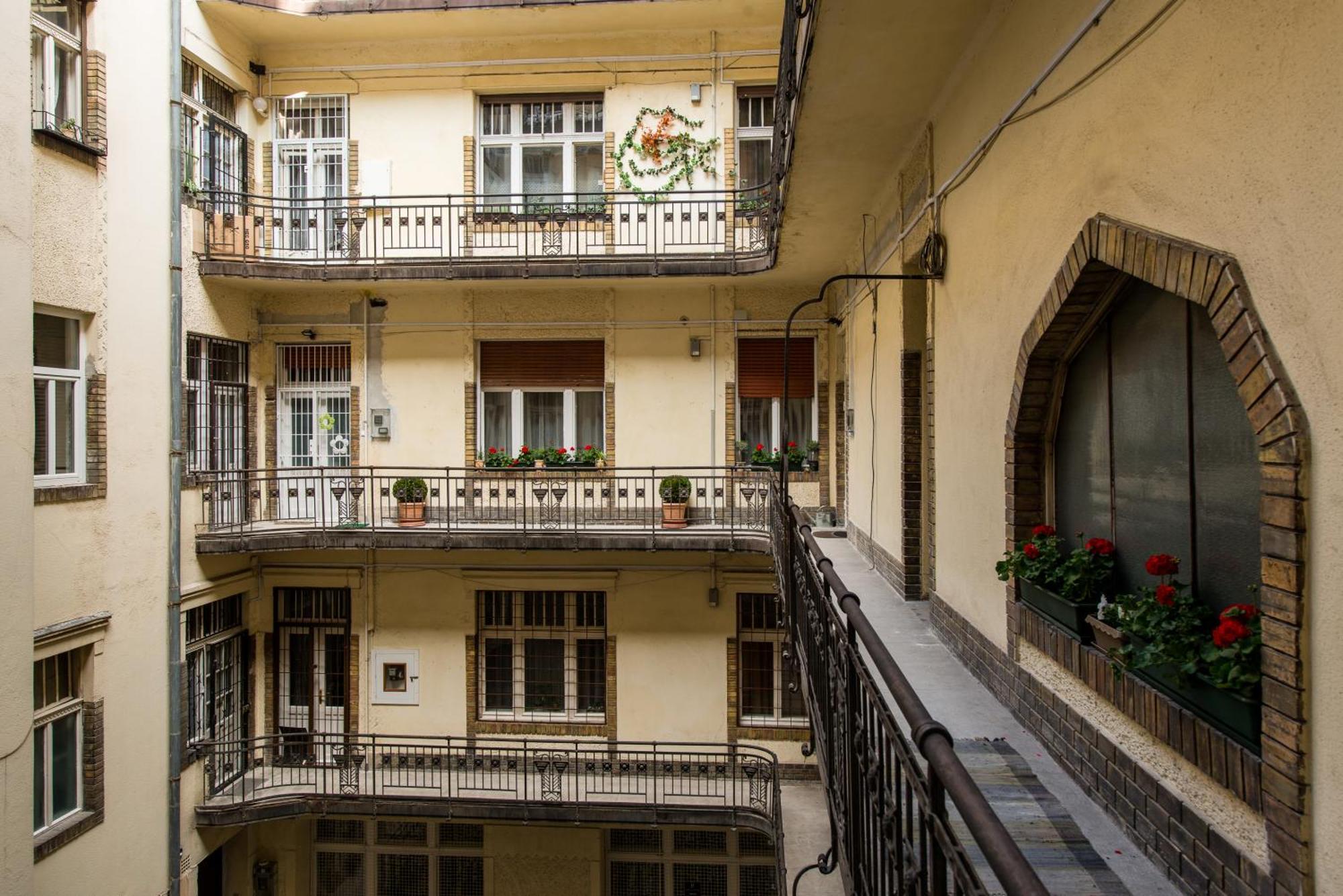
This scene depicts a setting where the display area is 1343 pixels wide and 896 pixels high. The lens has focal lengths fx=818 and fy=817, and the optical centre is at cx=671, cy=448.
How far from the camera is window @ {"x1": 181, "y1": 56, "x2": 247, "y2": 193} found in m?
10.1

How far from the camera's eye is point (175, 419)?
9.50 m

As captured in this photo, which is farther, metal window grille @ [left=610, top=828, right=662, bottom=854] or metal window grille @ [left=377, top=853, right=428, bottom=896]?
metal window grille @ [left=377, top=853, right=428, bottom=896]

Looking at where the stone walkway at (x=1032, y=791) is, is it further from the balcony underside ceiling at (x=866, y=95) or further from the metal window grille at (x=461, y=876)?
the metal window grille at (x=461, y=876)

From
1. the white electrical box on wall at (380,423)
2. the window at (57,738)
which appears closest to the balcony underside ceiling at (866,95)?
the white electrical box on wall at (380,423)

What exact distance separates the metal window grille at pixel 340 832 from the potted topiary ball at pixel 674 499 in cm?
612

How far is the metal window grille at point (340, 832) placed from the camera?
1134 centimetres

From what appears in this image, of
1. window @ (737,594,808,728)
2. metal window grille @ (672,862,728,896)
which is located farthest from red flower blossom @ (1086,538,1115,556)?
metal window grille @ (672,862,728,896)

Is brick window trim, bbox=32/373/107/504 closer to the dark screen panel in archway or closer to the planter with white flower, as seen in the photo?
the planter with white flower

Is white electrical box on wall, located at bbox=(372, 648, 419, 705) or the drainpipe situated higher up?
the drainpipe

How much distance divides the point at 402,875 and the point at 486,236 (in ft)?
29.2

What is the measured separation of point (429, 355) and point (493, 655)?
14.0 feet

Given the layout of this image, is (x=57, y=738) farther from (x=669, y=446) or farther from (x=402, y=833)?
(x=669, y=446)

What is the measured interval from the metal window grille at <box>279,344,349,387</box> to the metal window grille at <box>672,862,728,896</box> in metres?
8.13

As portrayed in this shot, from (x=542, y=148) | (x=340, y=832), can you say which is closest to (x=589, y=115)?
(x=542, y=148)
